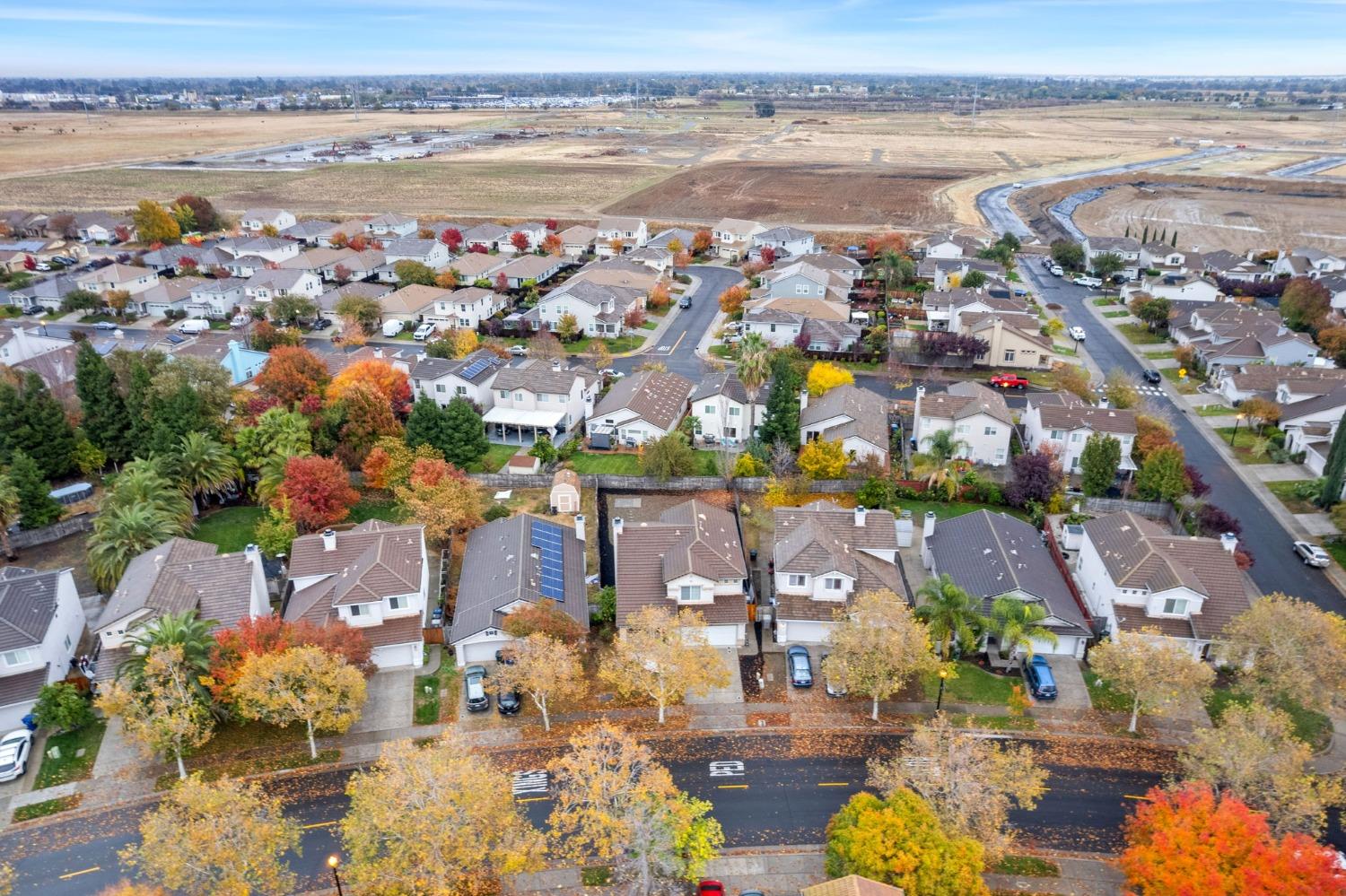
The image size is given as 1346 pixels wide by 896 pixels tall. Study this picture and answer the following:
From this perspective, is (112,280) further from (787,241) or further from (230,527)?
(787,241)

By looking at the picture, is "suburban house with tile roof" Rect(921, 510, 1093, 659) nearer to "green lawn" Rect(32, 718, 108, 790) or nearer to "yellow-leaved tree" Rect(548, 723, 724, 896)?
"yellow-leaved tree" Rect(548, 723, 724, 896)

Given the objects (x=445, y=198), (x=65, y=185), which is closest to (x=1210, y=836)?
(x=445, y=198)

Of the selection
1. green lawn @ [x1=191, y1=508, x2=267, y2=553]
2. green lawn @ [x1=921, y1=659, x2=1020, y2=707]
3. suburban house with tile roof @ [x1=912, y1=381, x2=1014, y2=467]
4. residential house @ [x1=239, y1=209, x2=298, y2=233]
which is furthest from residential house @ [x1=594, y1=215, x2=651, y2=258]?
green lawn @ [x1=921, y1=659, x2=1020, y2=707]

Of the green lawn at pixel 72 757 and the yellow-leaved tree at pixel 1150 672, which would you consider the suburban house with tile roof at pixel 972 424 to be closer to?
the yellow-leaved tree at pixel 1150 672

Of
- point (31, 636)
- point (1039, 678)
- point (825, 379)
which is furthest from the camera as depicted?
point (825, 379)

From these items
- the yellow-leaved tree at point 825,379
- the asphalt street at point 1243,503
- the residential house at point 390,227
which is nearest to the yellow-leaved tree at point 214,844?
the yellow-leaved tree at point 825,379

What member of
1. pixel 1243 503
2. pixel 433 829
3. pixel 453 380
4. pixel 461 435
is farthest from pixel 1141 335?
pixel 433 829

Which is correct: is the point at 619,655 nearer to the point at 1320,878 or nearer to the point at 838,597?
the point at 838,597

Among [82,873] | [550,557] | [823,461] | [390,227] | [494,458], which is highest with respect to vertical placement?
[390,227]
